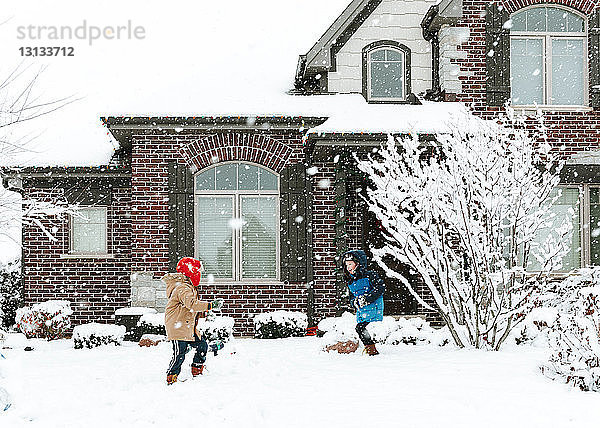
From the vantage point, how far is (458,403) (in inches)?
248

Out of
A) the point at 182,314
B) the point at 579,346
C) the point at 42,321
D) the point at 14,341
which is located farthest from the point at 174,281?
the point at 42,321

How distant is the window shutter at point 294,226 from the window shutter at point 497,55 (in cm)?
408

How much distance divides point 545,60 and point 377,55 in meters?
3.25

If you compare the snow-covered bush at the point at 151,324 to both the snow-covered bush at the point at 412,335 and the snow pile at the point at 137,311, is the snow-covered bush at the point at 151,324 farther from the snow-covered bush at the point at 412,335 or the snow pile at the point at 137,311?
the snow-covered bush at the point at 412,335

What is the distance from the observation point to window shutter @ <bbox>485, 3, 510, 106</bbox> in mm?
13602

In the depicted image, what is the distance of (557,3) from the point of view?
45.4 ft

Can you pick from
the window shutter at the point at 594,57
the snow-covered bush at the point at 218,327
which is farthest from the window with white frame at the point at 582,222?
the snow-covered bush at the point at 218,327

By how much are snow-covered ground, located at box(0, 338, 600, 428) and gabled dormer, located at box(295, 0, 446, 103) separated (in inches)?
232

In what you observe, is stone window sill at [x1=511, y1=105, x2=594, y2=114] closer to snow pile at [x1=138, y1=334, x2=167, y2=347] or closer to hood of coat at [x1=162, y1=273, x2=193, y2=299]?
snow pile at [x1=138, y1=334, x2=167, y2=347]

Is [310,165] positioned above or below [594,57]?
below

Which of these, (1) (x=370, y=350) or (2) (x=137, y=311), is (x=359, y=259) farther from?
(2) (x=137, y=311)

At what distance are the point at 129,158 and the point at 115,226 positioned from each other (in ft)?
4.70

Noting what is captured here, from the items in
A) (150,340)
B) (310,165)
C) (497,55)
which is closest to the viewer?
(150,340)

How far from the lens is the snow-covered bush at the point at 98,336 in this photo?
11531 mm
